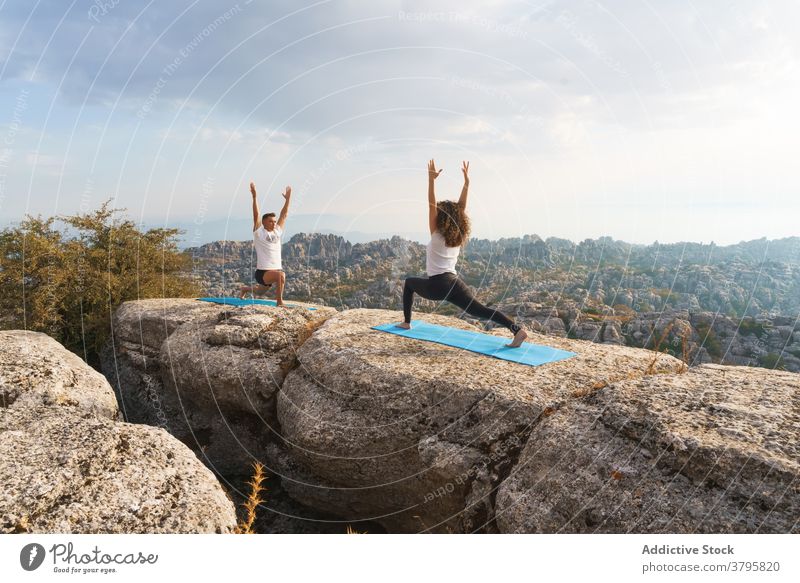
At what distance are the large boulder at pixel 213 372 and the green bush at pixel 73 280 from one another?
2.86 m

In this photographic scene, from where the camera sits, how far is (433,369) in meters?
8.62

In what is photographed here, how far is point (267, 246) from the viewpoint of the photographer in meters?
15.3

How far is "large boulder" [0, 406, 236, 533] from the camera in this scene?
4.53 m

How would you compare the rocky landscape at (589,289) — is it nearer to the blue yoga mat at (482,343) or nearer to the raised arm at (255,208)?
the raised arm at (255,208)

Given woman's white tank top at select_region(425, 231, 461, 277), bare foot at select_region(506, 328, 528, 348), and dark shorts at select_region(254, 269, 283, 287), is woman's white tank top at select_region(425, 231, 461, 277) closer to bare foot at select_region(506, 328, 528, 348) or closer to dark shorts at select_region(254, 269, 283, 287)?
bare foot at select_region(506, 328, 528, 348)

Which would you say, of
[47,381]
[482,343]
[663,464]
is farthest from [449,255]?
[47,381]

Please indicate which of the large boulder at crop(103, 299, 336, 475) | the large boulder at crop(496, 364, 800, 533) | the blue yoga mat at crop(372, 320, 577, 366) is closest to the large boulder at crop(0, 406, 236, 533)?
the large boulder at crop(496, 364, 800, 533)

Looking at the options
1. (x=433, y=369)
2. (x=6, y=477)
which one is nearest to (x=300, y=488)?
(x=433, y=369)

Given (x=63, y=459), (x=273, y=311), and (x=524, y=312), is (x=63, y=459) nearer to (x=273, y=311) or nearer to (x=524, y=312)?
(x=273, y=311)

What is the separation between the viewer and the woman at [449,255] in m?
10.6

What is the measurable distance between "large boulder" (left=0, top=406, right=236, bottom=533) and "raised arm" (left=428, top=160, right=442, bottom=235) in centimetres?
708

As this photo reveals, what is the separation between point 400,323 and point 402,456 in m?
4.96

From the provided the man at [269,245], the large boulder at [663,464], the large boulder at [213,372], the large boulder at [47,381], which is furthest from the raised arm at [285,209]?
the large boulder at [663,464]

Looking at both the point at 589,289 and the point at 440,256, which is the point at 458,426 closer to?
the point at 440,256
